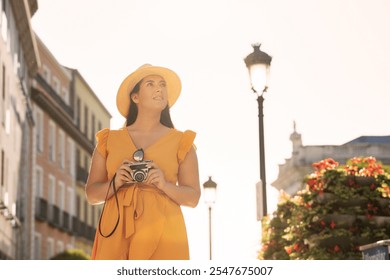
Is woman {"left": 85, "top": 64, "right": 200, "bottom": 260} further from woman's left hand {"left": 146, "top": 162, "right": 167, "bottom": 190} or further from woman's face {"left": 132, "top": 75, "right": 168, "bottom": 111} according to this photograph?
woman's face {"left": 132, "top": 75, "right": 168, "bottom": 111}

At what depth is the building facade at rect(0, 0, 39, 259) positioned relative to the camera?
25688 millimetres

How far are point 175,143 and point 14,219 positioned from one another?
24113 millimetres

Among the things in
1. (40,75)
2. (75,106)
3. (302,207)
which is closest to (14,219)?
(40,75)

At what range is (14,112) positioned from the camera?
29.0 metres

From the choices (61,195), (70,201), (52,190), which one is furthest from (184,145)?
(70,201)

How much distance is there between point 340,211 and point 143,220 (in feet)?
19.5

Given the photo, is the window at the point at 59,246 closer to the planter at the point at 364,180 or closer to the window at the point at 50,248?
the window at the point at 50,248

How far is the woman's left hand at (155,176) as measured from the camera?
5023 mm

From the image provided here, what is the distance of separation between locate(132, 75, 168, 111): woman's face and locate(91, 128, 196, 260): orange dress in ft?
0.95

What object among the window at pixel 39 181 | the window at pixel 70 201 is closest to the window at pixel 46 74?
the window at pixel 39 181

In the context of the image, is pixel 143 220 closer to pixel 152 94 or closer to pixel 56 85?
pixel 152 94

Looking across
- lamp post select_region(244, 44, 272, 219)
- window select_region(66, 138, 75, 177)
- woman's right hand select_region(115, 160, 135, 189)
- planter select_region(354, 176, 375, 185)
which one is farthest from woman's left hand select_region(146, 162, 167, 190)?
window select_region(66, 138, 75, 177)

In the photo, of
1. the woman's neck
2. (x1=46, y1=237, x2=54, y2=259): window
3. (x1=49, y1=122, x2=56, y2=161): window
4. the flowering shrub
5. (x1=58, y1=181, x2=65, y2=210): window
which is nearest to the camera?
the woman's neck
